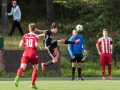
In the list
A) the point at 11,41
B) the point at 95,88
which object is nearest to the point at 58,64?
the point at 11,41

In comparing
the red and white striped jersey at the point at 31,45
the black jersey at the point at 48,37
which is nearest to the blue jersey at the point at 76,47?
the black jersey at the point at 48,37

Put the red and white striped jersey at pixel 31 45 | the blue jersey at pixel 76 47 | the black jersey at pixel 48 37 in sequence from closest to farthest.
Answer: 1. the red and white striped jersey at pixel 31 45
2. the black jersey at pixel 48 37
3. the blue jersey at pixel 76 47

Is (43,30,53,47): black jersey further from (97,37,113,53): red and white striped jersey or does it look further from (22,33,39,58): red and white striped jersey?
(97,37,113,53): red and white striped jersey

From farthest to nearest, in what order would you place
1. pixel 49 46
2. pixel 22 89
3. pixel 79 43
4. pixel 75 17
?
1. pixel 75 17
2. pixel 79 43
3. pixel 49 46
4. pixel 22 89

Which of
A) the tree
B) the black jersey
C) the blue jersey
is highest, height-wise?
the tree

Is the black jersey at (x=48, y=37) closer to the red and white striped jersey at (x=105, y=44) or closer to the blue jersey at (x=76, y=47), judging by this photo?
the blue jersey at (x=76, y=47)

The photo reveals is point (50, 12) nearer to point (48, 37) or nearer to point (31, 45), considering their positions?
point (48, 37)

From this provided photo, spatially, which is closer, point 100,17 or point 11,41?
point 11,41

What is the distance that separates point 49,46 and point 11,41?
865cm

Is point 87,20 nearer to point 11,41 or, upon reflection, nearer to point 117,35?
point 117,35

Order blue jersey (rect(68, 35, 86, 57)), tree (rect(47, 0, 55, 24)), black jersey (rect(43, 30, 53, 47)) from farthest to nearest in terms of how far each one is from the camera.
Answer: tree (rect(47, 0, 55, 24)) → blue jersey (rect(68, 35, 86, 57)) → black jersey (rect(43, 30, 53, 47))

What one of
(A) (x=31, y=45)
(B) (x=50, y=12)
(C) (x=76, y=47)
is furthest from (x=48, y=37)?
(B) (x=50, y=12)

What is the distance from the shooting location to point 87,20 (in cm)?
3416

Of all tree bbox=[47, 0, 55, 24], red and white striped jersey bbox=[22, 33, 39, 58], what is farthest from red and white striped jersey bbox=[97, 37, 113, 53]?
tree bbox=[47, 0, 55, 24]
